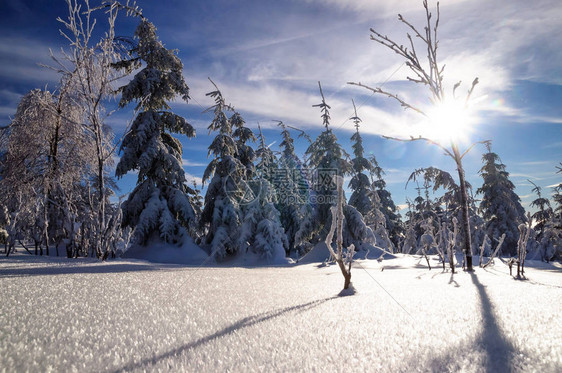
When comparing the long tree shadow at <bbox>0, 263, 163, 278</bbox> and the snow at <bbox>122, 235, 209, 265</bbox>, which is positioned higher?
the long tree shadow at <bbox>0, 263, 163, 278</bbox>

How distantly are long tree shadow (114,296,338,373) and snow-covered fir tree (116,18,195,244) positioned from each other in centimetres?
1288

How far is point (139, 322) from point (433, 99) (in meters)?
5.24

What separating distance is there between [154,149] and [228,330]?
13.5 m

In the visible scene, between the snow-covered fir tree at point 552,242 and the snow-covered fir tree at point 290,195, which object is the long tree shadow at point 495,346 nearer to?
the snow-covered fir tree at point 290,195

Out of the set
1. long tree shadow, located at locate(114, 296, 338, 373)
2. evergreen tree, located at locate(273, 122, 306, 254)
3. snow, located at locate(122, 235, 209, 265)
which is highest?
evergreen tree, located at locate(273, 122, 306, 254)

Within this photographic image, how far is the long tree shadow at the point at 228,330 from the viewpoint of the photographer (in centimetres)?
90

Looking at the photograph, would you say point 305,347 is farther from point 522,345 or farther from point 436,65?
point 436,65

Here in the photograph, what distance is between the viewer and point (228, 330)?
1.25 metres

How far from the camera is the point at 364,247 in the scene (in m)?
15.4

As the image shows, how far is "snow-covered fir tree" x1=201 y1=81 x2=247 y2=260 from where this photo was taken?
15070 millimetres

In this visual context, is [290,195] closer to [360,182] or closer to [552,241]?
[360,182]

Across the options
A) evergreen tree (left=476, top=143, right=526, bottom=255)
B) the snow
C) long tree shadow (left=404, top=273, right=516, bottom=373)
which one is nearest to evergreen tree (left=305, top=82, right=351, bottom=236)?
the snow

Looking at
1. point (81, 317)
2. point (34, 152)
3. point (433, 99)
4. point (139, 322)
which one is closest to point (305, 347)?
point (139, 322)

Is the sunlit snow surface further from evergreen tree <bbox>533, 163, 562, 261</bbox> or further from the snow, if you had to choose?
evergreen tree <bbox>533, 163, 562, 261</bbox>
